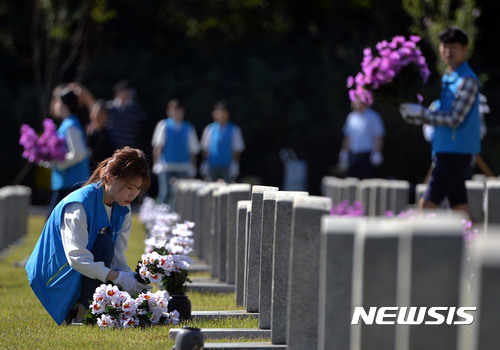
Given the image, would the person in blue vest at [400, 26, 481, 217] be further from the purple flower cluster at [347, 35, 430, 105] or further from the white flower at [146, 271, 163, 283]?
the white flower at [146, 271, 163, 283]

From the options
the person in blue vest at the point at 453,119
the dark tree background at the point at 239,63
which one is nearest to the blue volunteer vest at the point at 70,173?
the person in blue vest at the point at 453,119

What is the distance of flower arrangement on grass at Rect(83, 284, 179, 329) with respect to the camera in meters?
6.13

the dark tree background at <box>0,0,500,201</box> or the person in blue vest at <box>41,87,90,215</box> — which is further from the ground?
the dark tree background at <box>0,0,500,201</box>

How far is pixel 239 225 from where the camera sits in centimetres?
752

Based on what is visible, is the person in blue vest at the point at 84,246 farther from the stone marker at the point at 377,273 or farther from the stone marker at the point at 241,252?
the stone marker at the point at 377,273

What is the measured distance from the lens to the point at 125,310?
6180 mm

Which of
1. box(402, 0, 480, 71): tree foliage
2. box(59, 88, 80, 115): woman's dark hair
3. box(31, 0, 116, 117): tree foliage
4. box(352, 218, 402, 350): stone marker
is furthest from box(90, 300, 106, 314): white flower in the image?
box(31, 0, 116, 117): tree foliage

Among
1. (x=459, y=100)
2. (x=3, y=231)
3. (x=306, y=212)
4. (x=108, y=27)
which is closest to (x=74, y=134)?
(x=3, y=231)

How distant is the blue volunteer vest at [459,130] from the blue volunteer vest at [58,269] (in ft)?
11.8

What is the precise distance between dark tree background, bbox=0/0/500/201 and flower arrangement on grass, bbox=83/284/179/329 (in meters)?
19.7

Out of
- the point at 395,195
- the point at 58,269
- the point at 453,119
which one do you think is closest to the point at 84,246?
the point at 58,269

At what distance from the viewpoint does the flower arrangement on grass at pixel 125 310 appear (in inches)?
241

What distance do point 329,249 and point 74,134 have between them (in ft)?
21.6

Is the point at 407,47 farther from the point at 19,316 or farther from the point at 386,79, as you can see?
the point at 19,316
